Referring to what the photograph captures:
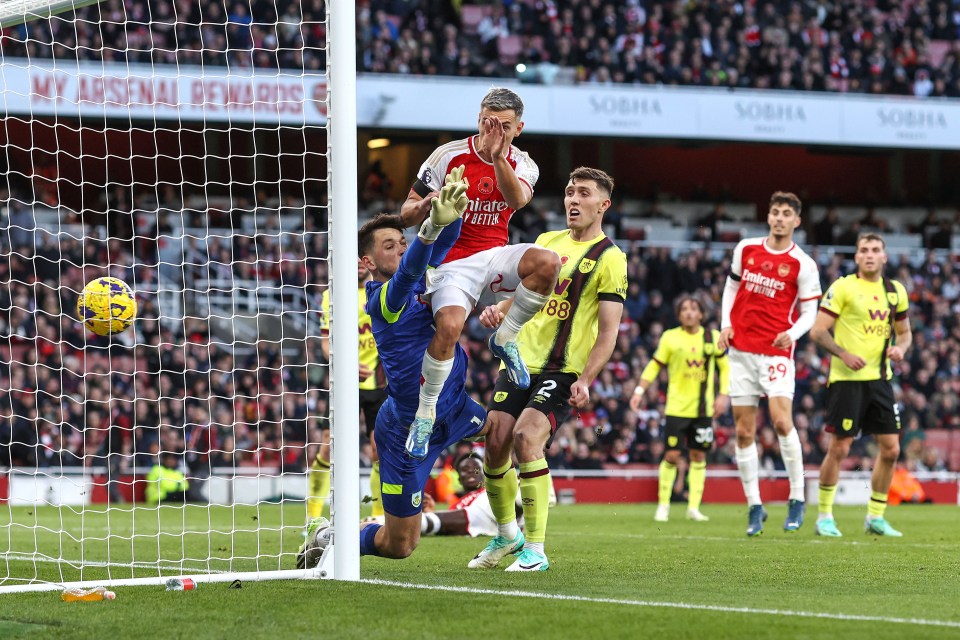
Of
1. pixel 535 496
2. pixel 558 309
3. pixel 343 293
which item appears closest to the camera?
pixel 343 293

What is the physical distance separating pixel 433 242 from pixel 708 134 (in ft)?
69.4

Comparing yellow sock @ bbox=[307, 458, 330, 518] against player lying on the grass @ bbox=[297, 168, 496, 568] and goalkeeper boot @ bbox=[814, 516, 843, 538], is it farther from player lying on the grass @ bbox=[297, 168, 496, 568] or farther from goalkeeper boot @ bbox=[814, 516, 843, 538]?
player lying on the grass @ bbox=[297, 168, 496, 568]

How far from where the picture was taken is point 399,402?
6.68 m

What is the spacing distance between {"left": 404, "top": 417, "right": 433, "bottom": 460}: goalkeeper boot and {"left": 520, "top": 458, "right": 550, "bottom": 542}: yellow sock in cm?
91

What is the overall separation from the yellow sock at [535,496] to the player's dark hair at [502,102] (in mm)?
1924

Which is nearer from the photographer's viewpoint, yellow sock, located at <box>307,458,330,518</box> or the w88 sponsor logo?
the w88 sponsor logo

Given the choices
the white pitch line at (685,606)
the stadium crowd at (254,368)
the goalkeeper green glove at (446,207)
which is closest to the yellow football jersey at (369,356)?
the white pitch line at (685,606)

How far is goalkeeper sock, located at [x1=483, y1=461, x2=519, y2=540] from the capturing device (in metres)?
7.38

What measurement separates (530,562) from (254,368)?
574 inches

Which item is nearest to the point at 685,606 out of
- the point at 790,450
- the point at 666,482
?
the point at 790,450

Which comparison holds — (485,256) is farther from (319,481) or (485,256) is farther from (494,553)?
(319,481)

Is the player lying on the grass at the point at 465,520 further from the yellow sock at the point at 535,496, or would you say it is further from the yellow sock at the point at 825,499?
the yellow sock at the point at 535,496

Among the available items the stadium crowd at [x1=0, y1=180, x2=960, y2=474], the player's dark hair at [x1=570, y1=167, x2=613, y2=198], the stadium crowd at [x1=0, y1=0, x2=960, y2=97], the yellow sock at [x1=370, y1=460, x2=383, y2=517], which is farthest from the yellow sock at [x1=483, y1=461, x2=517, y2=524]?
the stadium crowd at [x1=0, y1=0, x2=960, y2=97]

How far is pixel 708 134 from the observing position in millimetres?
26469
